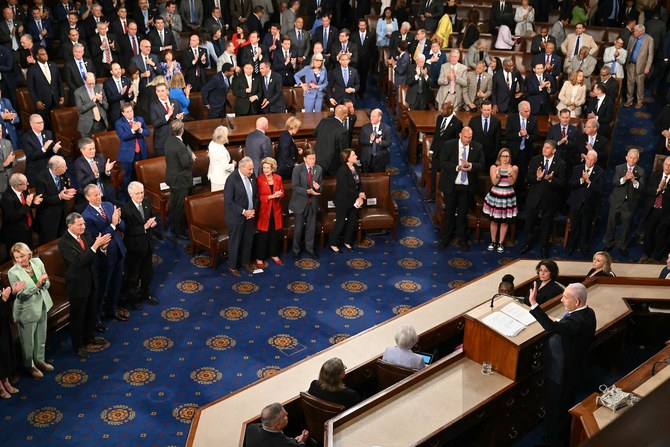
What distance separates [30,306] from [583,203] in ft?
21.4

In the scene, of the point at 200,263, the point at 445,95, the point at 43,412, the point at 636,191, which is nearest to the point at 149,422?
the point at 43,412

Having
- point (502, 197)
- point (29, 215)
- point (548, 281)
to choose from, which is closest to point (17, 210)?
point (29, 215)

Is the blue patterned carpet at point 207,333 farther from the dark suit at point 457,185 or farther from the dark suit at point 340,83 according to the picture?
the dark suit at point 340,83

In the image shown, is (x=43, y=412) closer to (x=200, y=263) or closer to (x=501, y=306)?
(x=200, y=263)

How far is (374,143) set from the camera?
10.0m

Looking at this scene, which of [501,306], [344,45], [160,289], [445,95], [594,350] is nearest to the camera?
[501,306]

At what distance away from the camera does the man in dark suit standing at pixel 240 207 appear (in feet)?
27.3

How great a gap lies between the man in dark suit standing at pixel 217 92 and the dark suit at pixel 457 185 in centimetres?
375

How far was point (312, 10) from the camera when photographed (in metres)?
15.6

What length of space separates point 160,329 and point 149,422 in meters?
1.55

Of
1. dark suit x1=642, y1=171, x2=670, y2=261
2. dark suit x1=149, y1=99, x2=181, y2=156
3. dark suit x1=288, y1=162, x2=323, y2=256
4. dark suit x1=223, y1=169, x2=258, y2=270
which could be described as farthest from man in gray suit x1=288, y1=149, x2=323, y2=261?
dark suit x1=642, y1=171, x2=670, y2=261

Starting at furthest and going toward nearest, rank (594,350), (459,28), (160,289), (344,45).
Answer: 1. (459,28)
2. (344,45)
3. (160,289)
4. (594,350)

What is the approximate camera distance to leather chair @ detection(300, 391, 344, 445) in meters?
5.21

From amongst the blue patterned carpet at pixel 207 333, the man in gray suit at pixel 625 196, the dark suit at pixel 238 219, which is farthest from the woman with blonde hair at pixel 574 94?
the dark suit at pixel 238 219
